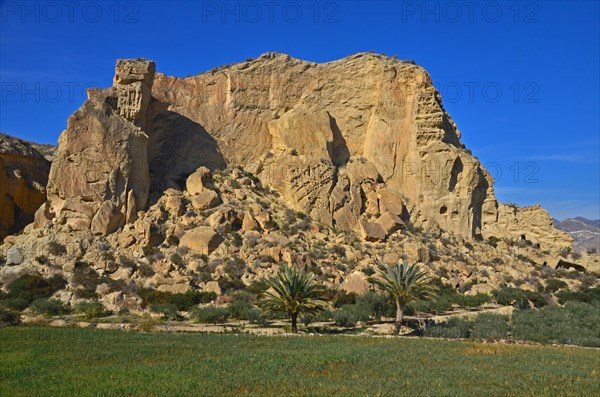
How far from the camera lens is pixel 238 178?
40375 millimetres

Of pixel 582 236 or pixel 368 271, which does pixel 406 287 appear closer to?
pixel 368 271

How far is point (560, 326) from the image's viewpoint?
24375 mm

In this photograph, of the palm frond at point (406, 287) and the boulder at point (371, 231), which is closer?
the palm frond at point (406, 287)

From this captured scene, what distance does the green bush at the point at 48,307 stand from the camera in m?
26.9

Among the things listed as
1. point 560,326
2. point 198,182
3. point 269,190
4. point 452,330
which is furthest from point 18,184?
point 560,326

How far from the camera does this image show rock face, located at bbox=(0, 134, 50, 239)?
3472cm

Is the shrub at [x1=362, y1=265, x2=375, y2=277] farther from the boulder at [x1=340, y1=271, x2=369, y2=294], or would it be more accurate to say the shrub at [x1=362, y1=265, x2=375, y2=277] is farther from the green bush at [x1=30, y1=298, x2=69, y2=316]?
the green bush at [x1=30, y1=298, x2=69, y2=316]

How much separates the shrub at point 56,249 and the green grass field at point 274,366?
37.6 feet

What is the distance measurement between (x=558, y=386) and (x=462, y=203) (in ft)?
100.0

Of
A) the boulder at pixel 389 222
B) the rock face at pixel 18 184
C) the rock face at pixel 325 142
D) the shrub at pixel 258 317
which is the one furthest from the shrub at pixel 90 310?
the boulder at pixel 389 222

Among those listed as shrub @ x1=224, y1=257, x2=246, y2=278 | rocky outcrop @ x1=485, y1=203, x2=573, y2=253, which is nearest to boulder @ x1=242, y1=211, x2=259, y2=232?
shrub @ x1=224, y1=257, x2=246, y2=278

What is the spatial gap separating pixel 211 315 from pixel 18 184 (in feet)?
55.8

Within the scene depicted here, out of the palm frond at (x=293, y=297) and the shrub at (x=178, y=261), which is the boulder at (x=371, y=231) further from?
the palm frond at (x=293, y=297)

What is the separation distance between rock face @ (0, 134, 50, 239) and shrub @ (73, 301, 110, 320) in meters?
9.64
